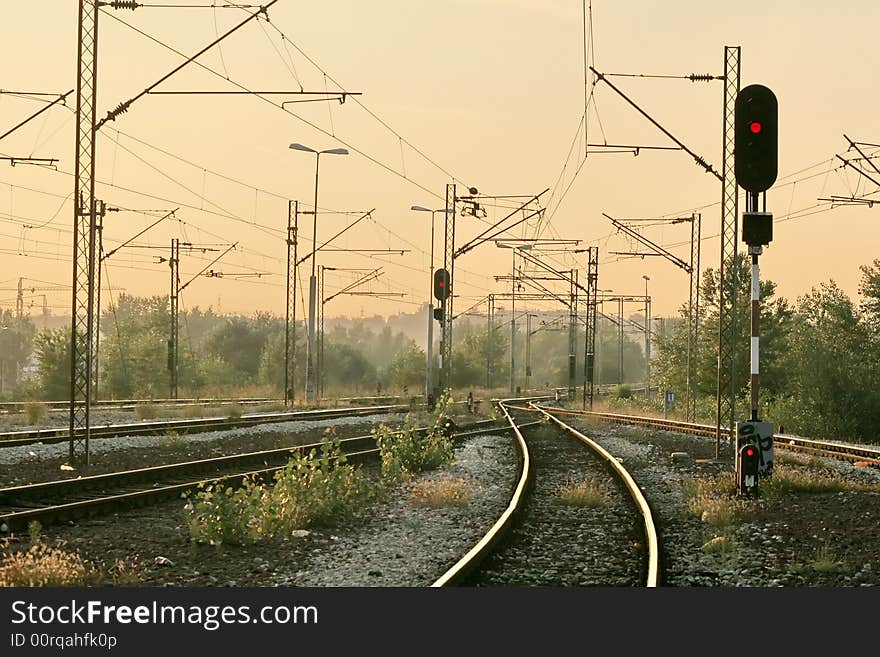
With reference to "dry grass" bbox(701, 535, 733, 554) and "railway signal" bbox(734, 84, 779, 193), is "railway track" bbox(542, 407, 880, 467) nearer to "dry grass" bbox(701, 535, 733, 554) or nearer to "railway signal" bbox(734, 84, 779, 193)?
"railway signal" bbox(734, 84, 779, 193)

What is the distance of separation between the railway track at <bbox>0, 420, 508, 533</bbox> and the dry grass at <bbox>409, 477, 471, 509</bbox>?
107 inches

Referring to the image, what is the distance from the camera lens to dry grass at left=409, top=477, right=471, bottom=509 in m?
16.0

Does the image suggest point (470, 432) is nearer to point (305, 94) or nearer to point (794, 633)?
point (305, 94)

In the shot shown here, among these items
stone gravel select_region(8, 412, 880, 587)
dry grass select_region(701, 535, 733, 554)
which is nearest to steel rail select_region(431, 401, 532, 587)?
stone gravel select_region(8, 412, 880, 587)

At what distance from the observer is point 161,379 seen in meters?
78.4

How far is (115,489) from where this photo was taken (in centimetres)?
1775

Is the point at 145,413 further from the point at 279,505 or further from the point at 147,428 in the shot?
the point at 279,505

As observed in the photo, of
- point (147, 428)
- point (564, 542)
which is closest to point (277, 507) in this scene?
point (564, 542)

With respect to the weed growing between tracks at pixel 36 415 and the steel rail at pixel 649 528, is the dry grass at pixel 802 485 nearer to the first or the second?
the steel rail at pixel 649 528

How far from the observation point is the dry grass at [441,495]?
1602cm

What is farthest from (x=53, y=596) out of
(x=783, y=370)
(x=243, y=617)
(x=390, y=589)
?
(x=783, y=370)

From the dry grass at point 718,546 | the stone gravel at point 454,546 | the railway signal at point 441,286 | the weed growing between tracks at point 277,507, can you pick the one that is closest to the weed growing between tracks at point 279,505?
the weed growing between tracks at point 277,507

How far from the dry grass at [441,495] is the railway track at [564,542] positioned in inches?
37.3

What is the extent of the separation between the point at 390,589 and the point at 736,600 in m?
3.08
